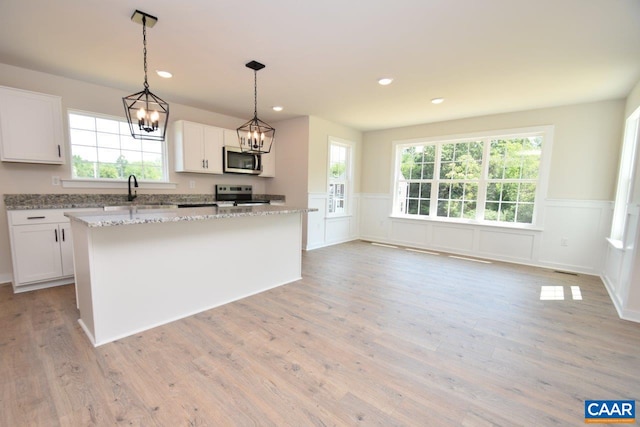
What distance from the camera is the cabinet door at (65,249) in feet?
10.7

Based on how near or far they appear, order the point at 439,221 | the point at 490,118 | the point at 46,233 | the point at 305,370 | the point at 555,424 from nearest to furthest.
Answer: the point at 555,424, the point at 305,370, the point at 46,233, the point at 490,118, the point at 439,221

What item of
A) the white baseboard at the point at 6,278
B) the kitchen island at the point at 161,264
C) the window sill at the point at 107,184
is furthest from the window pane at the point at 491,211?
the white baseboard at the point at 6,278

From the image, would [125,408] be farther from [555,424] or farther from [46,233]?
[46,233]

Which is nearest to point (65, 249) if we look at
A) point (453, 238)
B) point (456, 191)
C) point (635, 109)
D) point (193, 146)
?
point (193, 146)

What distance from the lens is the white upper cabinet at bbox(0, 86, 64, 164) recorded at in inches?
117

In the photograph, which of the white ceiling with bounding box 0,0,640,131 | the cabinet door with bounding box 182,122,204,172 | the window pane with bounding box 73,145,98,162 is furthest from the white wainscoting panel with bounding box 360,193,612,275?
the window pane with bounding box 73,145,98,162

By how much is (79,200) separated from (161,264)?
2.27m

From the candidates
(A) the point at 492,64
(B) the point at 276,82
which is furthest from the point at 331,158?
(A) the point at 492,64

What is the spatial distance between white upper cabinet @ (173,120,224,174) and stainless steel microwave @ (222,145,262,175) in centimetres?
11

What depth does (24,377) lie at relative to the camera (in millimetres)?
1734

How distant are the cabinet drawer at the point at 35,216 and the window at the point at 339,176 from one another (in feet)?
13.3

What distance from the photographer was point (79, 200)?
144 inches

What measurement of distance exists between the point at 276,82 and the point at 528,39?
2587 mm

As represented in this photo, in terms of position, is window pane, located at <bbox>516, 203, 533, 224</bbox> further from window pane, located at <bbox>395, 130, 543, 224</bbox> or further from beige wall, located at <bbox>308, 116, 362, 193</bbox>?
beige wall, located at <bbox>308, 116, 362, 193</bbox>
